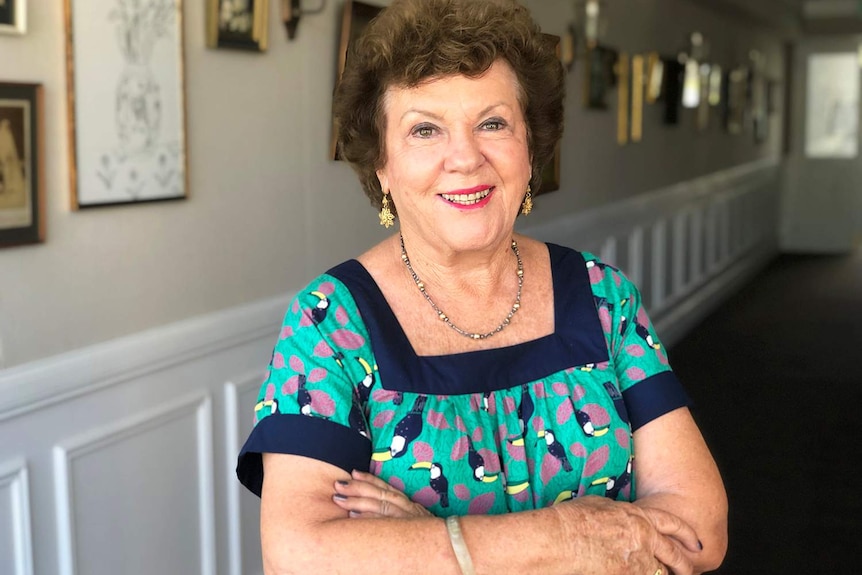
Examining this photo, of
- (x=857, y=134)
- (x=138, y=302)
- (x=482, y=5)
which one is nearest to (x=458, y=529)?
(x=482, y=5)

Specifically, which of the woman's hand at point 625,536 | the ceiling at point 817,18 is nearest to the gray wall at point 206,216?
the woman's hand at point 625,536

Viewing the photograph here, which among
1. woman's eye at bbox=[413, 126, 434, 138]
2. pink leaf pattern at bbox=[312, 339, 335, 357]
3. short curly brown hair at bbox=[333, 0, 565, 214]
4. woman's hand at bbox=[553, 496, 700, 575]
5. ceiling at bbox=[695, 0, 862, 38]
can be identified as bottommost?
woman's hand at bbox=[553, 496, 700, 575]

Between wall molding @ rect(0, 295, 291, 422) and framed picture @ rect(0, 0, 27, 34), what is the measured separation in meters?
0.73

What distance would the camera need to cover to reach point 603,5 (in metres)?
5.61

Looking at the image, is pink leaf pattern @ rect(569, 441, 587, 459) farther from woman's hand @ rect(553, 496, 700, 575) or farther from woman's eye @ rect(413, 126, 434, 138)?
woman's eye @ rect(413, 126, 434, 138)

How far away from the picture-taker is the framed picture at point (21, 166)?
7.07ft

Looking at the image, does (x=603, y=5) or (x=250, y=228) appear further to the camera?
(x=603, y=5)

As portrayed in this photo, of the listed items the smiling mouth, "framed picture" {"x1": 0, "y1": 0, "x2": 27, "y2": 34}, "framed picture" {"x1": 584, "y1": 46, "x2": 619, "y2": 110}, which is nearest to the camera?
the smiling mouth

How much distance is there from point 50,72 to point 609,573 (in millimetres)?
1596

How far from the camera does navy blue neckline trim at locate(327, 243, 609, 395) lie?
1.72 m

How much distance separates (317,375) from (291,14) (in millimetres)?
1667

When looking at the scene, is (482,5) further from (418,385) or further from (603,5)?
(603,5)

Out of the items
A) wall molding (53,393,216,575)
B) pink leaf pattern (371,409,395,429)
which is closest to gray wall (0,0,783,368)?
wall molding (53,393,216,575)

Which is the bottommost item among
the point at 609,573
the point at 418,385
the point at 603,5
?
the point at 609,573
